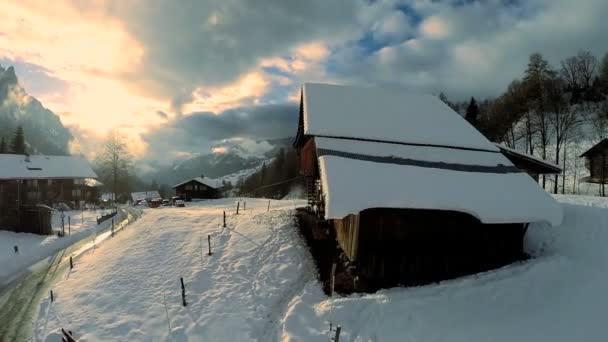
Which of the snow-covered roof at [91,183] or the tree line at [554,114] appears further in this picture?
the snow-covered roof at [91,183]

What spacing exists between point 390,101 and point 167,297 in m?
16.9

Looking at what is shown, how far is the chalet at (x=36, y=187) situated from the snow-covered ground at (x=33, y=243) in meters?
1.67

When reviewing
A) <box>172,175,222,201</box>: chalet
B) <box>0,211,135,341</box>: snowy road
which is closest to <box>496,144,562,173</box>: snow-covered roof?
<box>0,211,135,341</box>: snowy road

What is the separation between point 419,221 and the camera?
40.6 feet

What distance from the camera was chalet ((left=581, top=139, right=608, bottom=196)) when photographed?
94.8ft

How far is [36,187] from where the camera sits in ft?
162

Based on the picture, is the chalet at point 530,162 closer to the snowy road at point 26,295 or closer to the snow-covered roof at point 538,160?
the snow-covered roof at point 538,160

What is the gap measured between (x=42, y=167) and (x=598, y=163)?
2979 inches

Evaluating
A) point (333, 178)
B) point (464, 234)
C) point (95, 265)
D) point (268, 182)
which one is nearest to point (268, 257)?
point (333, 178)

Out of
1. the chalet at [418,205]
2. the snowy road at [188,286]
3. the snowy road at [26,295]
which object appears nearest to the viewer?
the chalet at [418,205]

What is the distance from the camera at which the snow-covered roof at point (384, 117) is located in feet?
53.0

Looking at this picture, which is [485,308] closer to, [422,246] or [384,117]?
[422,246]

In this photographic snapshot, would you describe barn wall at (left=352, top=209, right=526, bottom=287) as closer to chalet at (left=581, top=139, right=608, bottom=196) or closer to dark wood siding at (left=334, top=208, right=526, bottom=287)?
dark wood siding at (left=334, top=208, right=526, bottom=287)

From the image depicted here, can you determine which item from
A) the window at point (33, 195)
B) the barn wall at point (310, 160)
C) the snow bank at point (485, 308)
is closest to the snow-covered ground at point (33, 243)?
the window at point (33, 195)
